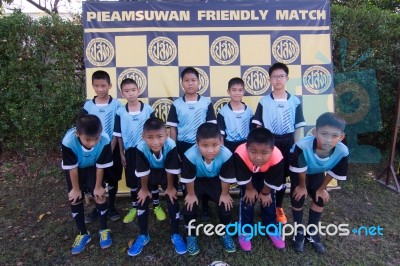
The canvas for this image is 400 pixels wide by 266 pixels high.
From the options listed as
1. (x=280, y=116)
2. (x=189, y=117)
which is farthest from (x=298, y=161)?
(x=189, y=117)

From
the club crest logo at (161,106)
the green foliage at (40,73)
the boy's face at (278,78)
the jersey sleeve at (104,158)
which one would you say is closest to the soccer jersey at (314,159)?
the boy's face at (278,78)

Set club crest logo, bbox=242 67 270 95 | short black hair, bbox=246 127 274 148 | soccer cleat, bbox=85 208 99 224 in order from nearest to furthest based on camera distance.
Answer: short black hair, bbox=246 127 274 148
soccer cleat, bbox=85 208 99 224
club crest logo, bbox=242 67 270 95

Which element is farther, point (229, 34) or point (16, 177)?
point (16, 177)

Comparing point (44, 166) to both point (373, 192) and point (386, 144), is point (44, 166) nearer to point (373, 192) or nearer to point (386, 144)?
point (373, 192)

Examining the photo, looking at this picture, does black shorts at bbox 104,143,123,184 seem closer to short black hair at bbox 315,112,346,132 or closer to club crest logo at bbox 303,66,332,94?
short black hair at bbox 315,112,346,132

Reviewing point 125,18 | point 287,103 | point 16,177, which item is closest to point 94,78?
point 125,18

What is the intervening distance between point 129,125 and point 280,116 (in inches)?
59.1

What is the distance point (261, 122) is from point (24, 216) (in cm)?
275

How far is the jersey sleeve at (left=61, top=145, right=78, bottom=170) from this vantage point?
2.56 meters

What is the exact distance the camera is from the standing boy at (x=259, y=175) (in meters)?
2.40

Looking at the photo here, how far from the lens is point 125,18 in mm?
3652

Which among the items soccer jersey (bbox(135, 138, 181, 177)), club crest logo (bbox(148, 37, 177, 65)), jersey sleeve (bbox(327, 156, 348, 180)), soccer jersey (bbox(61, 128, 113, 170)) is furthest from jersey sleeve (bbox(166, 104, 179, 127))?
jersey sleeve (bbox(327, 156, 348, 180))

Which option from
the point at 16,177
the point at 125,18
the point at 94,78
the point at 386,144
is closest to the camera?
the point at 94,78

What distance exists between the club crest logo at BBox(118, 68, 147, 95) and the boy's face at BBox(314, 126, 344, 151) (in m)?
2.09
